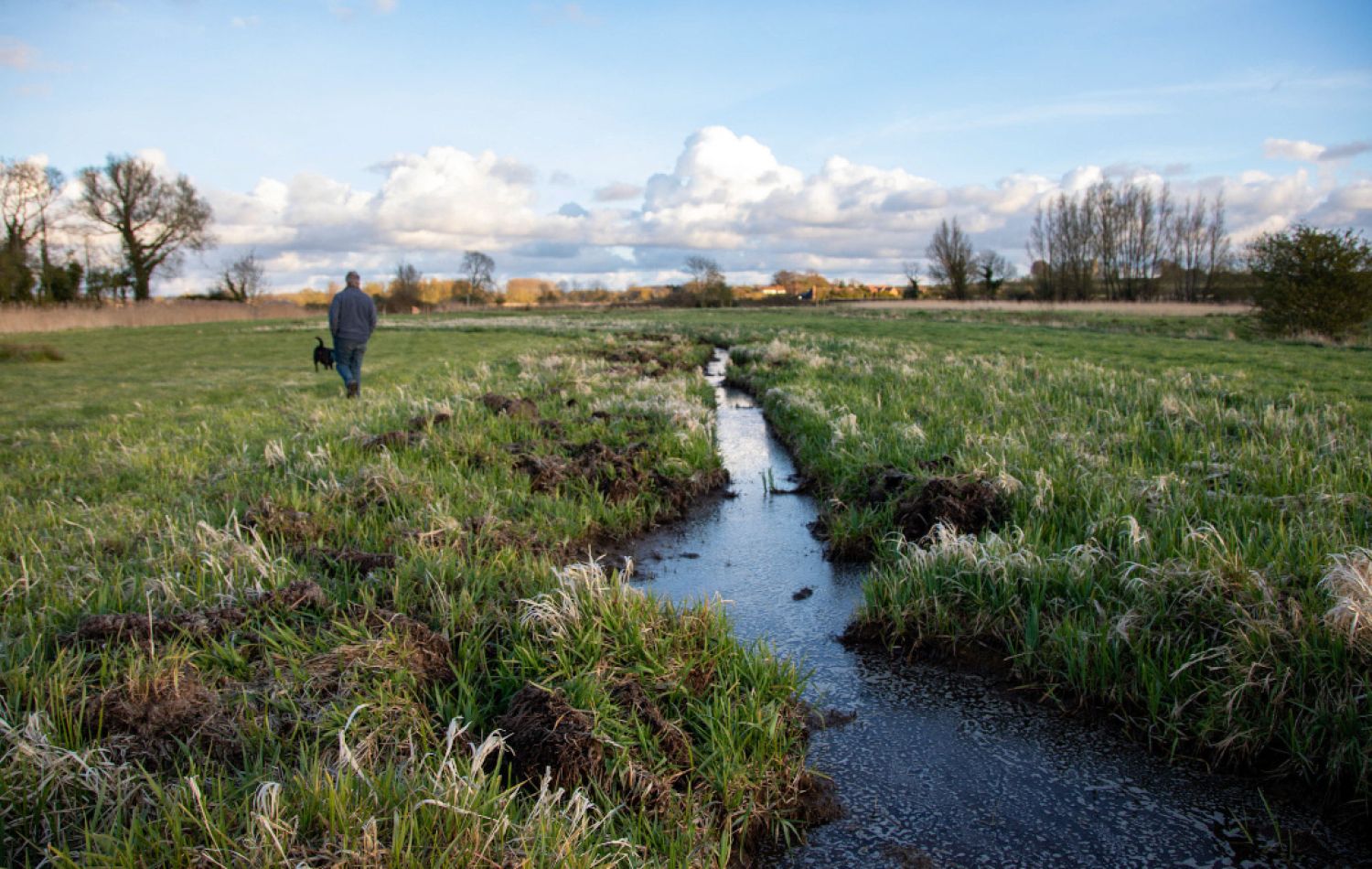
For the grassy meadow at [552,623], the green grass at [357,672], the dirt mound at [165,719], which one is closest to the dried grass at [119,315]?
the grassy meadow at [552,623]

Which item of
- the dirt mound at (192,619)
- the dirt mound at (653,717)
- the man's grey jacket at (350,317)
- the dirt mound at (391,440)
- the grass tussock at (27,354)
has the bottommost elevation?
the dirt mound at (653,717)

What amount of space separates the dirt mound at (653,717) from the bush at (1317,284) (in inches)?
1154

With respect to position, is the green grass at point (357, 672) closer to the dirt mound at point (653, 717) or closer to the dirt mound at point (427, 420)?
the dirt mound at point (653, 717)

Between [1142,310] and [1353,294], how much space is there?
26.7 metres

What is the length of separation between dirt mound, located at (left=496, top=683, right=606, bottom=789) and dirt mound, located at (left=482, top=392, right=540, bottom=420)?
22.8 ft

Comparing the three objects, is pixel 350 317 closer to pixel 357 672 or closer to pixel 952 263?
pixel 357 672

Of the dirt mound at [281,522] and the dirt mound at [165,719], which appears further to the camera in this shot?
the dirt mound at [281,522]

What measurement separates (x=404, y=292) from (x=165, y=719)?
286 ft

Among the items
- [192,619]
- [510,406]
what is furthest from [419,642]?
[510,406]

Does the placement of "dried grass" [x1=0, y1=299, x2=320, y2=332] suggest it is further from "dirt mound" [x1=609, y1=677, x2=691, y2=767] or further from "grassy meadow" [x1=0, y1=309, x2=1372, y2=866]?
"dirt mound" [x1=609, y1=677, x2=691, y2=767]

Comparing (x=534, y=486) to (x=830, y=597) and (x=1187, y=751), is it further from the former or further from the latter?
(x=1187, y=751)

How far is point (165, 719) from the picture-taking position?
2.94 m

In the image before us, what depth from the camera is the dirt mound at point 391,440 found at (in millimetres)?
7945

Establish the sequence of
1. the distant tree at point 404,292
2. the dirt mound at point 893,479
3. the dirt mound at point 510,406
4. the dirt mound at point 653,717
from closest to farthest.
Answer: the dirt mound at point 653,717
the dirt mound at point 893,479
the dirt mound at point 510,406
the distant tree at point 404,292
